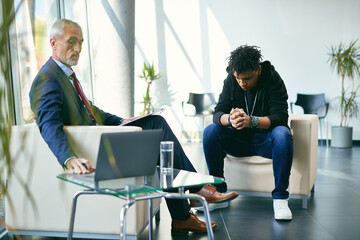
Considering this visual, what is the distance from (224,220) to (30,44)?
2.39m

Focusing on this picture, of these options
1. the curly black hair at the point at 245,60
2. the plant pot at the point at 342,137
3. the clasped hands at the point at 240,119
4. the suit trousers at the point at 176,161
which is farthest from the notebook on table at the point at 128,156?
the plant pot at the point at 342,137

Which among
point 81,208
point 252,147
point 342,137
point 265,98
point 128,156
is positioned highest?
point 265,98

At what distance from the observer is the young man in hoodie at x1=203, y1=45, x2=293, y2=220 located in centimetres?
269

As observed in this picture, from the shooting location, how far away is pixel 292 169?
293 centimetres

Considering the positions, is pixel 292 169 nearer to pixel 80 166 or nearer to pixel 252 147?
pixel 252 147

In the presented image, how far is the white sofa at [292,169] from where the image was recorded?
288 cm

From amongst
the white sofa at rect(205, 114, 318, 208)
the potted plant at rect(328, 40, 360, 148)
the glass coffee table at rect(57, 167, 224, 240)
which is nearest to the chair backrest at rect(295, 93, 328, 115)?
the potted plant at rect(328, 40, 360, 148)

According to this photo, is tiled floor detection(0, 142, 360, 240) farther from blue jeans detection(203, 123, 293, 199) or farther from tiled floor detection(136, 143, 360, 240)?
blue jeans detection(203, 123, 293, 199)

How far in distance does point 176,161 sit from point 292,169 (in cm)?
112

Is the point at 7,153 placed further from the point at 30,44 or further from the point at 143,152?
the point at 143,152

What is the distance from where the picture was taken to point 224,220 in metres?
2.66

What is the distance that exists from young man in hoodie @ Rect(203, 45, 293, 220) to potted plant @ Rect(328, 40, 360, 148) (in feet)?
13.8

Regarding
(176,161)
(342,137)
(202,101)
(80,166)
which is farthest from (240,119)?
(202,101)

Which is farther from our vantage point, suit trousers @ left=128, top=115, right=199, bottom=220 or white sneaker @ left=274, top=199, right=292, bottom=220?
white sneaker @ left=274, top=199, right=292, bottom=220
